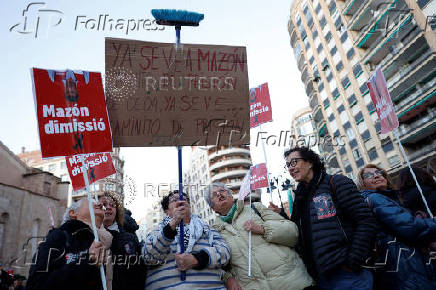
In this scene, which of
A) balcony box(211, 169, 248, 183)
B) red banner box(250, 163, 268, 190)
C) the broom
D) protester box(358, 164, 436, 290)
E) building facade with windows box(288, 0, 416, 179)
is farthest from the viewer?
balcony box(211, 169, 248, 183)

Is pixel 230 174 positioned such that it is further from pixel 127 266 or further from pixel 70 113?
pixel 70 113

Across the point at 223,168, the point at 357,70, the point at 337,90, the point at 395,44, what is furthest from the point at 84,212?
the point at 223,168

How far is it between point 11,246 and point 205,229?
65.4 feet

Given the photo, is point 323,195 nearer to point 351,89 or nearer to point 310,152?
point 310,152

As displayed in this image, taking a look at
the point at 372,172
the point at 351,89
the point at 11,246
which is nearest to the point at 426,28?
the point at 351,89

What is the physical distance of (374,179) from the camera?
3.29 m

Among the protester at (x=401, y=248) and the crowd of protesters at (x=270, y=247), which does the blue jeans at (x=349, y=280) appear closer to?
the crowd of protesters at (x=270, y=247)

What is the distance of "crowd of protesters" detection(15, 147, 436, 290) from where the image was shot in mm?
2148

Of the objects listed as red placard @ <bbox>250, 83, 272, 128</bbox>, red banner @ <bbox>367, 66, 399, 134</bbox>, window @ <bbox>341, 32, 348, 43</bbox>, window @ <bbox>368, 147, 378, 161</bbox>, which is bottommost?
red banner @ <bbox>367, 66, 399, 134</bbox>

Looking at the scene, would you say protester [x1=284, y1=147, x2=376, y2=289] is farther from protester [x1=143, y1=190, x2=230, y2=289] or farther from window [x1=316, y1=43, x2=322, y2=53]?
window [x1=316, y1=43, x2=322, y2=53]

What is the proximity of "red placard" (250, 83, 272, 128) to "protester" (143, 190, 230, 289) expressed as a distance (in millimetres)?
5953

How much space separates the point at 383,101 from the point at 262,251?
3.45 metres

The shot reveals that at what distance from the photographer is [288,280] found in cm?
259

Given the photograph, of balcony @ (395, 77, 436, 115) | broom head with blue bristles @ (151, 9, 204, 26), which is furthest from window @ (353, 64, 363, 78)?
broom head with blue bristles @ (151, 9, 204, 26)
